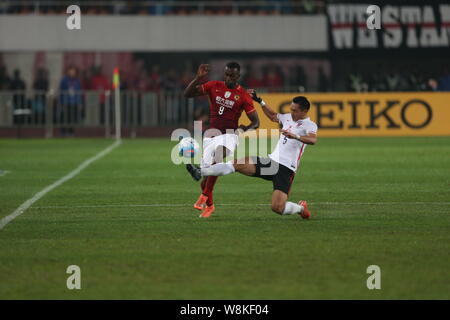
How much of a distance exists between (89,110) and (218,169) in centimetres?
2066

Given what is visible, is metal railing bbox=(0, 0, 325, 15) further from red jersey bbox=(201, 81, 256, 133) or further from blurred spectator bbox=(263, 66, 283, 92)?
red jersey bbox=(201, 81, 256, 133)

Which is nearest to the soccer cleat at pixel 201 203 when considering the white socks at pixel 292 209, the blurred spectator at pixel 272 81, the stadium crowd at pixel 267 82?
the white socks at pixel 292 209

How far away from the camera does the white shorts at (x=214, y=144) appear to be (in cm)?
1384

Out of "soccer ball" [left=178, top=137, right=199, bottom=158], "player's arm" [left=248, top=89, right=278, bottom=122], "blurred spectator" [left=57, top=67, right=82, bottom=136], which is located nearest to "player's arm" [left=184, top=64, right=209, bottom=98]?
"soccer ball" [left=178, top=137, right=199, bottom=158]

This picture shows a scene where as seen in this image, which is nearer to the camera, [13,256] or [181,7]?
[13,256]

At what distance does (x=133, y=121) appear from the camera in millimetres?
33531

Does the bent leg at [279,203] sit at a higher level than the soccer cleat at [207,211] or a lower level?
higher

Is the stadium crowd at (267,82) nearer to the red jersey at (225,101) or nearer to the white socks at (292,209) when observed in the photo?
the red jersey at (225,101)

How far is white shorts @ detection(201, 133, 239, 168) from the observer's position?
45.4 feet

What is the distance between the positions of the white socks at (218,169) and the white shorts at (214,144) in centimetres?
46
